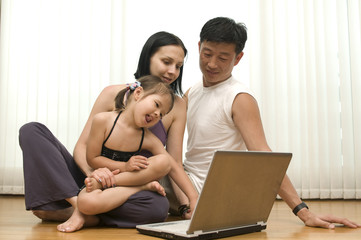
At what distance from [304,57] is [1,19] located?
237 cm

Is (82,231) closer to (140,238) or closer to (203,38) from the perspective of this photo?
(140,238)

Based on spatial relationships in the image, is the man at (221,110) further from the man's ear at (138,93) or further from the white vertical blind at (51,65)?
the white vertical blind at (51,65)

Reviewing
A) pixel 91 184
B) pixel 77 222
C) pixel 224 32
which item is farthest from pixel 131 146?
pixel 224 32

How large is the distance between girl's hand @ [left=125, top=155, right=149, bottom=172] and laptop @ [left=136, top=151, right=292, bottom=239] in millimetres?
225

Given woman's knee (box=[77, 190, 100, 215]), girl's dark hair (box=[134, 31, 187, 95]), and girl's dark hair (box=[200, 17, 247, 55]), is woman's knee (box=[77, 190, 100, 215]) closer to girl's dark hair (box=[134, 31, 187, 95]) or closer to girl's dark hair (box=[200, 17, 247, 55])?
girl's dark hair (box=[134, 31, 187, 95])

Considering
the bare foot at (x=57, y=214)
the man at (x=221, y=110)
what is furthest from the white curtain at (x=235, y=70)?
the bare foot at (x=57, y=214)

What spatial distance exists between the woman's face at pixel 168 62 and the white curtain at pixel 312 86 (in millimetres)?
1404

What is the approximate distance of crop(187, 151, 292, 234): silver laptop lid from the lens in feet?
3.71

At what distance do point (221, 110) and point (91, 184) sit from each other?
67cm

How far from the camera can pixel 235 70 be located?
122 inches

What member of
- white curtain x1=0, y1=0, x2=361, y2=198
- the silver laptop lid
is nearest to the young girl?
the silver laptop lid

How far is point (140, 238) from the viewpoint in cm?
125

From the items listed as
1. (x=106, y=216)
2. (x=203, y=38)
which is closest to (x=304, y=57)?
(x=203, y=38)

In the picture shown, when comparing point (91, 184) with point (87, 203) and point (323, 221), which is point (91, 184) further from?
point (323, 221)
